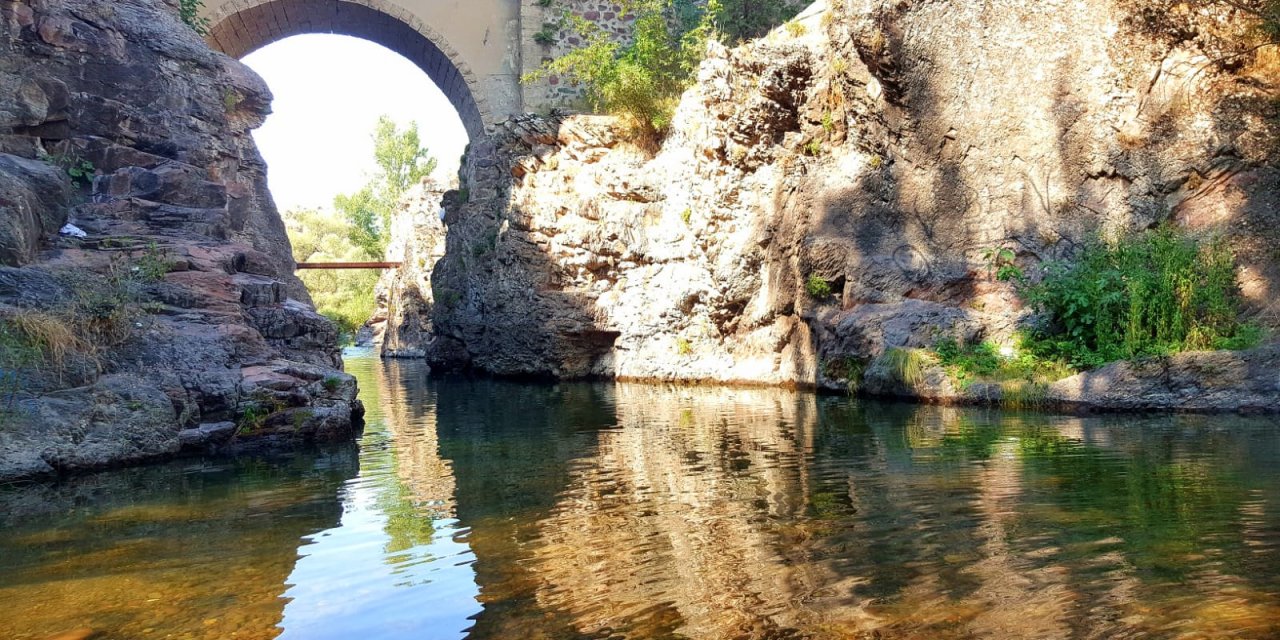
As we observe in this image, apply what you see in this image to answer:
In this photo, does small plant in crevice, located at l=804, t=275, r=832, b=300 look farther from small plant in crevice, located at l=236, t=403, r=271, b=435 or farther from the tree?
the tree

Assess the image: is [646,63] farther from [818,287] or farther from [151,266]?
[151,266]

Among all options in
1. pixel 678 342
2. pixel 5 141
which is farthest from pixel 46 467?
pixel 678 342

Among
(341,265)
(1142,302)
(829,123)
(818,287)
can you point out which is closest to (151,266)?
(818,287)

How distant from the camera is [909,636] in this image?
3322 millimetres

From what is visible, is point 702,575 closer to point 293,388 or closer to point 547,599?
point 547,599

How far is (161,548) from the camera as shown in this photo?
18.1ft

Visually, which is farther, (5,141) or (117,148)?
(117,148)

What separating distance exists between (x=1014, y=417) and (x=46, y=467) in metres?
9.24

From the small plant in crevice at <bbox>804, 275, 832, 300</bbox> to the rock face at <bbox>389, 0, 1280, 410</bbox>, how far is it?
3.8 inches

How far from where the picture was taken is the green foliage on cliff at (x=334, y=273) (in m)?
58.4

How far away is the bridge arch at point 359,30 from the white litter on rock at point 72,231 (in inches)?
539

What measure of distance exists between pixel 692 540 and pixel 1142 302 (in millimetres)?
8522

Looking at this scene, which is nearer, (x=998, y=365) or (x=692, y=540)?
(x=692, y=540)

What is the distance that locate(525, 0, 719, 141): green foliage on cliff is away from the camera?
23.6m
